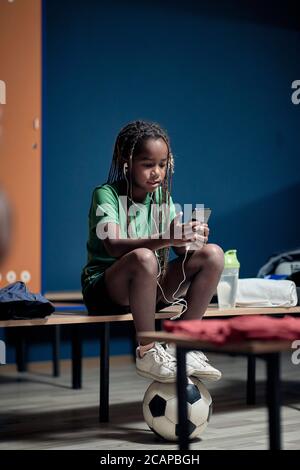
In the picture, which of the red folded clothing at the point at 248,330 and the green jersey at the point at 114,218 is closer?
the red folded clothing at the point at 248,330

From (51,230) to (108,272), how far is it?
1615 millimetres

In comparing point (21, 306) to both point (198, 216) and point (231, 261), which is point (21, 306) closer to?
point (198, 216)

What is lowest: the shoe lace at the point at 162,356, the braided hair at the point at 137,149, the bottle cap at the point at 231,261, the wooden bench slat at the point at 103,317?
the shoe lace at the point at 162,356

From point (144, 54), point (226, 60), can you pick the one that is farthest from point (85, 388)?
point (226, 60)

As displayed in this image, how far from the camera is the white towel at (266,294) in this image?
8.84 feet

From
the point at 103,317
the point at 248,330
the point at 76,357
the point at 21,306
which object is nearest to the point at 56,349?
the point at 76,357

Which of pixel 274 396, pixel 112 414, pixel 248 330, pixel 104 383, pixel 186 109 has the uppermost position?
pixel 186 109

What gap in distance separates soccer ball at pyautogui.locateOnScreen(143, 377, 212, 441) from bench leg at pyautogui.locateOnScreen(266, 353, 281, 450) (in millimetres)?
703

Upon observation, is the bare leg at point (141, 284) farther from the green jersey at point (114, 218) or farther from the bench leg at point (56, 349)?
the bench leg at point (56, 349)

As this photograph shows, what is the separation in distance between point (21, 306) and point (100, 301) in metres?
0.28

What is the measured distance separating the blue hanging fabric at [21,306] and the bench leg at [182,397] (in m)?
0.84

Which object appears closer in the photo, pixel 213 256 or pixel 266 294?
pixel 213 256

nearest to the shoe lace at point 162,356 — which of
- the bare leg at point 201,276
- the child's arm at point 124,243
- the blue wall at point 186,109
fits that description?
the bare leg at point 201,276

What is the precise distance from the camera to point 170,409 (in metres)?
1.97
